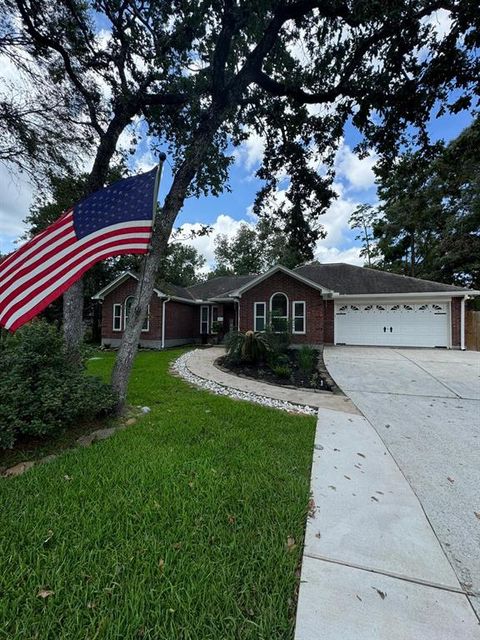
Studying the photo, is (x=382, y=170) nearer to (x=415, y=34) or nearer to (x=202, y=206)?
(x=415, y=34)

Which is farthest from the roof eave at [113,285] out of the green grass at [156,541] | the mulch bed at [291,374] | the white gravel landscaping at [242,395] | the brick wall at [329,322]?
the green grass at [156,541]

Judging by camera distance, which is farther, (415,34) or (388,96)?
(388,96)

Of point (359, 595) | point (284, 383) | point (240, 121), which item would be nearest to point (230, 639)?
point (359, 595)

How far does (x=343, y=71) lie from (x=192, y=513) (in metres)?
8.06

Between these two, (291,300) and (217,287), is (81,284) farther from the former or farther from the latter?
(217,287)

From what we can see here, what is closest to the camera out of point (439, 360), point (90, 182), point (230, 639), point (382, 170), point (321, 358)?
point (230, 639)

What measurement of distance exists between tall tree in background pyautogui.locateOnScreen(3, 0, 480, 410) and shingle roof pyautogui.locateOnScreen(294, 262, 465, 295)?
8.94 meters

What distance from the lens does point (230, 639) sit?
1398 mm

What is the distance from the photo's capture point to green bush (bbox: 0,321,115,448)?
330cm

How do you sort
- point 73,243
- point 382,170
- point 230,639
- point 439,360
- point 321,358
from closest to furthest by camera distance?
1. point 230,639
2. point 73,243
3. point 382,170
4. point 439,360
5. point 321,358

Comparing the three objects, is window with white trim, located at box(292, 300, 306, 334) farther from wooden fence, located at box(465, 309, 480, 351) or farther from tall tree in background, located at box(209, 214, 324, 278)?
tall tree in background, located at box(209, 214, 324, 278)

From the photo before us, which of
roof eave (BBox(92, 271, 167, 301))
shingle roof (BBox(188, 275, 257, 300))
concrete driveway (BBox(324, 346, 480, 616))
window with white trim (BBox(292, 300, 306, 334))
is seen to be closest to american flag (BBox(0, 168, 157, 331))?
concrete driveway (BBox(324, 346, 480, 616))

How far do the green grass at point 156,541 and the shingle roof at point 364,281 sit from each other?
1284 centimetres

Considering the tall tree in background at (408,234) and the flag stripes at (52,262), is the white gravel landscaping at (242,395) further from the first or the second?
the tall tree in background at (408,234)
